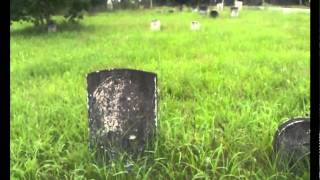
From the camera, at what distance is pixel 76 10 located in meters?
7.80

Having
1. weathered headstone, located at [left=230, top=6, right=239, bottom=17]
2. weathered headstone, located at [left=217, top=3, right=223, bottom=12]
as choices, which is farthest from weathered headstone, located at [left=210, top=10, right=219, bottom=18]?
weathered headstone, located at [left=230, top=6, right=239, bottom=17]

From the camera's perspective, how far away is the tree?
793cm

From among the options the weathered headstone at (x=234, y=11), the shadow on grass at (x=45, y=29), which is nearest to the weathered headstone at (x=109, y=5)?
the shadow on grass at (x=45, y=29)

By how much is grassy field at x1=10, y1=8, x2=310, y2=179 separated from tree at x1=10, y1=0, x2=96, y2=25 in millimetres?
293

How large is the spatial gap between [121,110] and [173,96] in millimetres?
1322

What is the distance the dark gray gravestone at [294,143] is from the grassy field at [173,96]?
0.09 m

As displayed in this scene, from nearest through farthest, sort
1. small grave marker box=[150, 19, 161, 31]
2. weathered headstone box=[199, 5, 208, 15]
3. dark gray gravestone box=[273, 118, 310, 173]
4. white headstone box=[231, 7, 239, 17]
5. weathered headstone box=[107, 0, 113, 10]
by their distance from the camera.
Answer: dark gray gravestone box=[273, 118, 310, 173]
weathered headstone box=[107, 0, 113, 10]
small grave marker box=[150, 19, 161, 31]
white headstone box=[231, 7, 239, 17]
weathered headstone box=[199, 5, 208, 15]

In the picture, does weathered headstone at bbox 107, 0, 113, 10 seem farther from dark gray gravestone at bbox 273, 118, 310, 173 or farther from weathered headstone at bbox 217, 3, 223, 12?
weathered headstone at bbox 217, 3, 223, 12

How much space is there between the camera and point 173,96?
4410mm

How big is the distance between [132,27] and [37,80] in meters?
3.23

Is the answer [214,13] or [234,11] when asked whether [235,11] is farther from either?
[214,13]

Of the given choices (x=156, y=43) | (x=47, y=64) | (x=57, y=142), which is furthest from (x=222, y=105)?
(x=156, y=43)

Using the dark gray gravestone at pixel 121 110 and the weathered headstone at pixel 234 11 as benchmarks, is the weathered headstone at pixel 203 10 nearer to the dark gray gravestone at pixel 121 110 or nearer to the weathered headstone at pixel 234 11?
the weathered headstone at pixel 234 11

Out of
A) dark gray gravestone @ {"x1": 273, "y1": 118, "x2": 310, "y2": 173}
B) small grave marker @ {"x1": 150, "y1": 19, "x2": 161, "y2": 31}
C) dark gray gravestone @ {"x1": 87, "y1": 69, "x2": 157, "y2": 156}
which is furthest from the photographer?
small grave marker @ {"x1": 150, "y1": 19, "x2": 161, "y2": 31}
